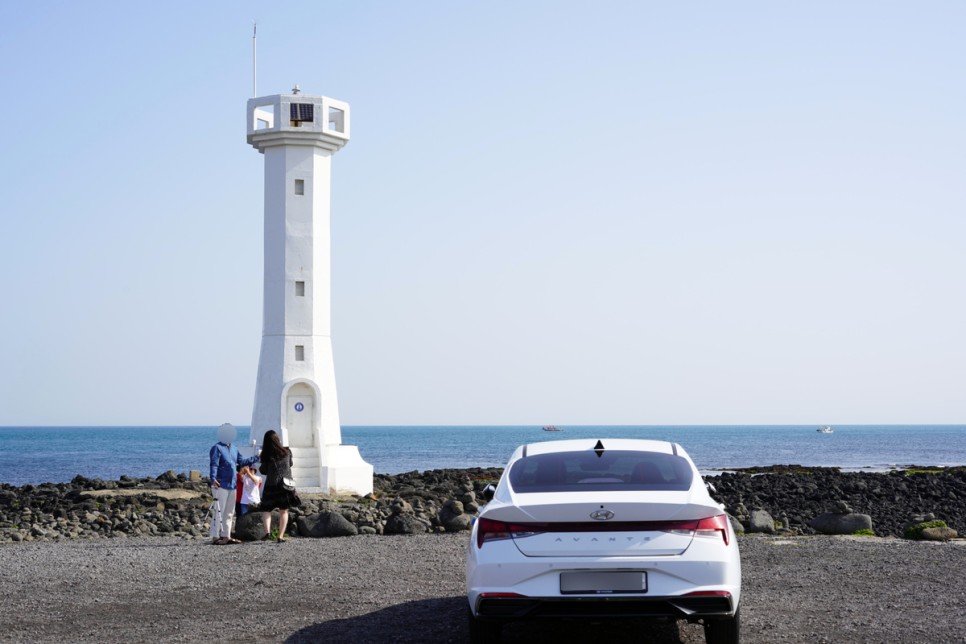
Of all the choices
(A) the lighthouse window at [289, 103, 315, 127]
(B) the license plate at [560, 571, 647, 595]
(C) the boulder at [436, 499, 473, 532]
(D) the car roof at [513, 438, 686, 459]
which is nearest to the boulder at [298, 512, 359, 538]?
(C) the boulder at [436, 499, 473, 532]

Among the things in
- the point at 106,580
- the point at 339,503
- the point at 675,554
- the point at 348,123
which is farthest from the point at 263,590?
the point at 348,123

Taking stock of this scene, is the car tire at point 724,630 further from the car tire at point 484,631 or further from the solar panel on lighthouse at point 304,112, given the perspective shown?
the solar panel on lighthouse at point 304,112

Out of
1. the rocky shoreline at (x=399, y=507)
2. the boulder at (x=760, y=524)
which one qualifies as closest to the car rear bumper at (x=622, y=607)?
the rocky shoreline at (x=399, y=507)

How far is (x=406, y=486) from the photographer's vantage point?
40.2 metres

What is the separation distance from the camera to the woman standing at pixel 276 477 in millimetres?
15508

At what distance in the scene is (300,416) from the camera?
29.0m

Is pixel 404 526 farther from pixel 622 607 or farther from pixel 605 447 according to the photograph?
pixel 622 607

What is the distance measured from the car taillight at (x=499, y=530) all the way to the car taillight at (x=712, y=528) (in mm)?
1042

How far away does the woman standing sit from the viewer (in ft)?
50.9

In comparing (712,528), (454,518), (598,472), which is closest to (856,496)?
(454,518)

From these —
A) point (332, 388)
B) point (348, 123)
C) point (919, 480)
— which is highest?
point (348, 123)

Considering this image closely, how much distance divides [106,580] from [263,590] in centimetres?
208

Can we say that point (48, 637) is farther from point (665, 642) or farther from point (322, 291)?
point (322, 291)

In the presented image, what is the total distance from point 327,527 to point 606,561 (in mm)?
10530
